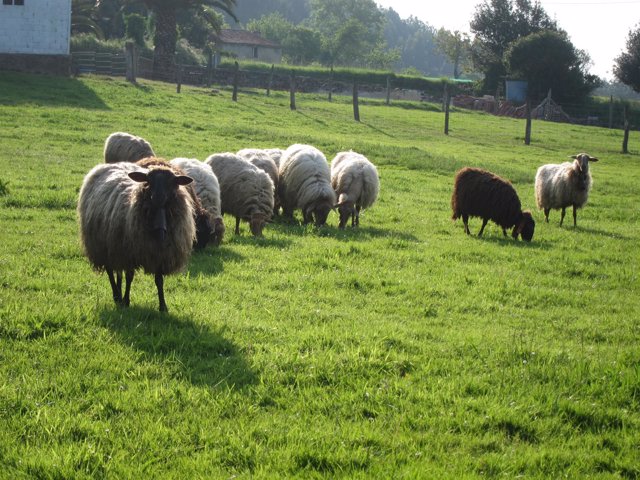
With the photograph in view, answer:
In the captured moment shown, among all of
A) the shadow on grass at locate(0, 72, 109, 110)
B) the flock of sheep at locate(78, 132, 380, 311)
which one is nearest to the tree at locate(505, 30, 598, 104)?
the shadow on grass at locate(0, 72, 109, 110)

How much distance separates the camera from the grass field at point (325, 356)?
505 cm

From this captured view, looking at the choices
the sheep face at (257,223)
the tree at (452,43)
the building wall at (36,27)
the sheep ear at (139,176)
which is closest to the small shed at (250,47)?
the tree at (452,43)

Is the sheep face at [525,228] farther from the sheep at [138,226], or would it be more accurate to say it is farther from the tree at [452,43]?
the tree at [452,43]

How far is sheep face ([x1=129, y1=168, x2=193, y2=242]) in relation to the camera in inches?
292

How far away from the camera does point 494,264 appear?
12.1 meters

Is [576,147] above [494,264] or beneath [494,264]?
above

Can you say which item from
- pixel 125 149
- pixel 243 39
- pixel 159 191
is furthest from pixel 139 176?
pixel 243 39

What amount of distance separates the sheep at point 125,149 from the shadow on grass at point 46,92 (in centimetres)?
1494

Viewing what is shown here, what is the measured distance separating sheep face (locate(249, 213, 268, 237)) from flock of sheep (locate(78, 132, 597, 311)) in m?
0.02

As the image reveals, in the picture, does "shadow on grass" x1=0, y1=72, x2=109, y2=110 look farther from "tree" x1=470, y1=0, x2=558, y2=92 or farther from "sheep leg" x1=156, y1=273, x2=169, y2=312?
"tree" x1=470, y1=0, x2=558, y2=92

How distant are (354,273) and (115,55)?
37.9m

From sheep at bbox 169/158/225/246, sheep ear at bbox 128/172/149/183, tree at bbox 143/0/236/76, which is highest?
tree at bbox 143/0/236/76

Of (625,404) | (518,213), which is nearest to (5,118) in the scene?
(518,213)

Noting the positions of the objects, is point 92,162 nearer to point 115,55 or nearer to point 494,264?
point 494,264
